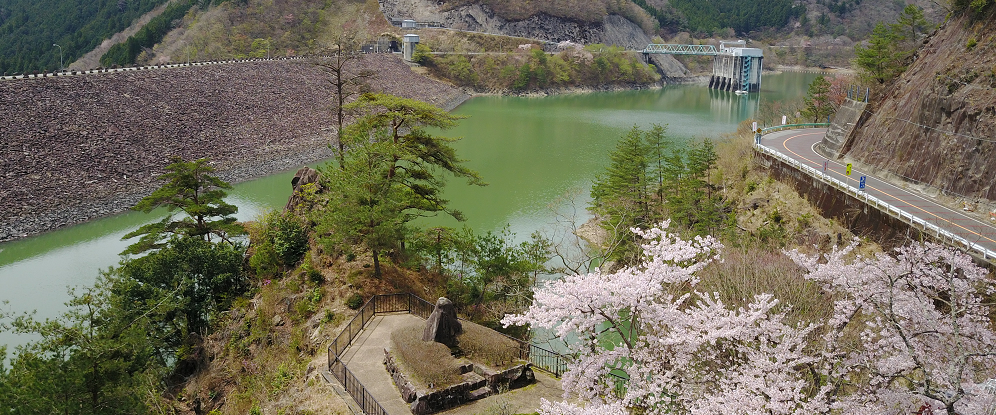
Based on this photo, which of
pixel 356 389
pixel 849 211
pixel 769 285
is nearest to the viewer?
pixel 356 389

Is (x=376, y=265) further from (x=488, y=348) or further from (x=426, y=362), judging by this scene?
(x=426, y=362)

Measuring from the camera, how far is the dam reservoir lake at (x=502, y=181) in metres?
24.0

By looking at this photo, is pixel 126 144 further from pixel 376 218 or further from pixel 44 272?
pixel 376 218

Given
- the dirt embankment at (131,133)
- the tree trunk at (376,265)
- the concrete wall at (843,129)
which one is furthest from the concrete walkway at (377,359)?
the concrete wall at (843,129)

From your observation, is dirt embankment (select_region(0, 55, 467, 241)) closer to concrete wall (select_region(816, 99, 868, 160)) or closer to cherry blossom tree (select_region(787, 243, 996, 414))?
concrete wall (select_region(816, 99, 868, 160))

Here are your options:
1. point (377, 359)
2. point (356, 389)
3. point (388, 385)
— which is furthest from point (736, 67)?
point (356, 389)

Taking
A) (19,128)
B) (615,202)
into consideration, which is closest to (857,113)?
(615,202)

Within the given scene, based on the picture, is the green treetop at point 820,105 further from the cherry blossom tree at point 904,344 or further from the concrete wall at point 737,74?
the concrete wall at point 737,74

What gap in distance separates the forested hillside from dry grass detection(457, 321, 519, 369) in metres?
82.7

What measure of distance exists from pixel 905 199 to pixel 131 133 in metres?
35.6

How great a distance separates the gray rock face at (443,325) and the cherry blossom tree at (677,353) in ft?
8.06

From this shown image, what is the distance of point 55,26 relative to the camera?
91.8m

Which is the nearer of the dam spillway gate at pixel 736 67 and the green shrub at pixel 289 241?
the green shrub at pixel 289 241

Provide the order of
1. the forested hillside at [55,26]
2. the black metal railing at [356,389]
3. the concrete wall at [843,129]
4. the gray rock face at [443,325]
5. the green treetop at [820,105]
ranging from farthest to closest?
the forested hillside at [55,26]
the green treetop at [820,105]
the concrete wall at [843,129]
the gray rock face at [443,325]
the black metal railing at [356,389]
